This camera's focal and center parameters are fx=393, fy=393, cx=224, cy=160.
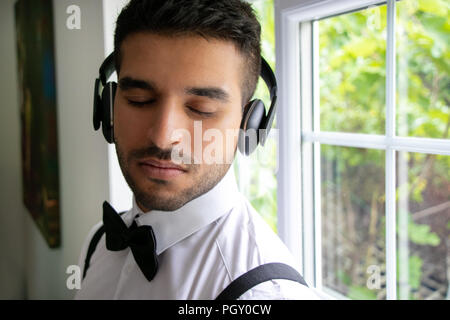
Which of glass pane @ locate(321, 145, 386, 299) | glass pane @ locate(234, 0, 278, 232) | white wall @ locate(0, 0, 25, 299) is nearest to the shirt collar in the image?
glass pane @ locate(234, 0, 278, 232)

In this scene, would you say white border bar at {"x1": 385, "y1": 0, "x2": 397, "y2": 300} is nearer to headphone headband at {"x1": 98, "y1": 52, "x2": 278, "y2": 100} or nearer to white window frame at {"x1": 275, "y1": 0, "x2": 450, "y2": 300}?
white window frame at {"x1": 275, "y1": 0, "x2": 450, "y2": 300}

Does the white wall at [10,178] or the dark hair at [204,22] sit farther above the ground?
the dark hair at [204,22]

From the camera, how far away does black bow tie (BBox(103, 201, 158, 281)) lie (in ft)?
2.24

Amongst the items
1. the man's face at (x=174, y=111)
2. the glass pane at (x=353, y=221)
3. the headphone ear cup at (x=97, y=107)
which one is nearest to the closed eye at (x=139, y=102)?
the man's face at (x=174, y=111)

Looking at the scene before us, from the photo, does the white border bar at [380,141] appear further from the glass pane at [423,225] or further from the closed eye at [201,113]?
the closed eye at [201,113]

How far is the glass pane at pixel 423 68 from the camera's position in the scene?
2.29 ft

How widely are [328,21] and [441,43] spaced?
0.23m

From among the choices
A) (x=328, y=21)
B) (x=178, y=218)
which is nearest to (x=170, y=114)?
(x=178, y=218)

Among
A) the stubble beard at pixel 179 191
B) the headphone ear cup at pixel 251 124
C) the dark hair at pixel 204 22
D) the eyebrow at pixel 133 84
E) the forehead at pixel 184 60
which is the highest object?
the dark hair at pixel 204 22

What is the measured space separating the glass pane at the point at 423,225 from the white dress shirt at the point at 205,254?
27 centimetres

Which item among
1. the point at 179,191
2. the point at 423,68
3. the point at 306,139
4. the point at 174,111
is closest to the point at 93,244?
the point at 179,191

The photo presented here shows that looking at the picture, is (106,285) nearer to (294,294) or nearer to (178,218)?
(178,218)

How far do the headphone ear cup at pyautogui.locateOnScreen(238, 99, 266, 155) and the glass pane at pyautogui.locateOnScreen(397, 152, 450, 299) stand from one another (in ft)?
0.85

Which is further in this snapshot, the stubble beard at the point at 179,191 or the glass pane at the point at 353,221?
the glass pane at the point at 353,221
